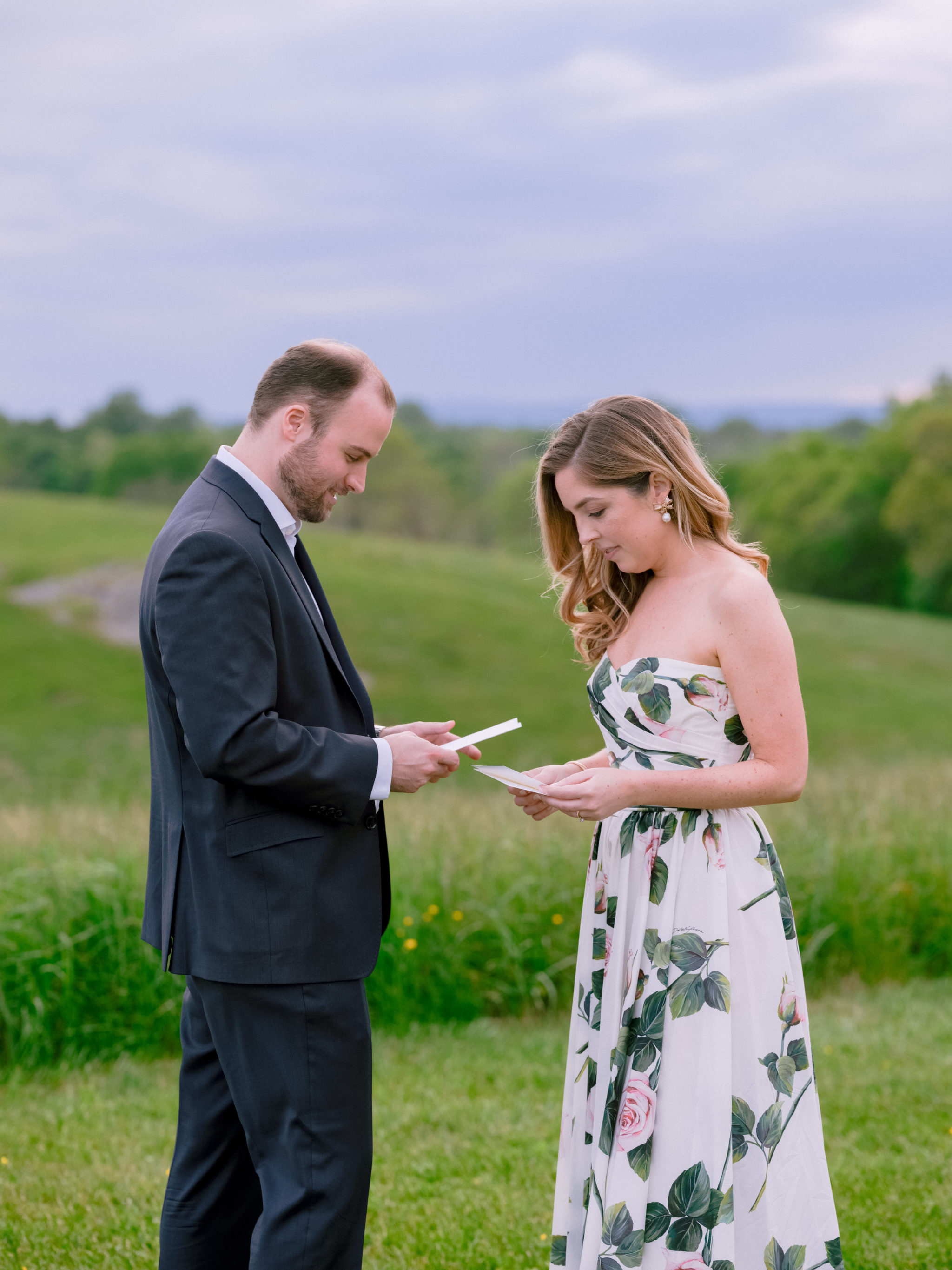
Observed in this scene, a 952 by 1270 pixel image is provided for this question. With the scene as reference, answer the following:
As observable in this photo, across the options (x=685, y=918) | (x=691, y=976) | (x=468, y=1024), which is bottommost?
(x=468, y=1024)

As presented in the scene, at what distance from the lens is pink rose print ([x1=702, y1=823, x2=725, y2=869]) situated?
304cm

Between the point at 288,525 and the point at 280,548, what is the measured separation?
0.33ft

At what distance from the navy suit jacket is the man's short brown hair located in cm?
22

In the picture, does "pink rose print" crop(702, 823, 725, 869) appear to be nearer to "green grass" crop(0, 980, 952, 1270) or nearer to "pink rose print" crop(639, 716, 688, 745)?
"pink rose print" crop(639, 716, 688, 745)

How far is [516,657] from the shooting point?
1210 inches

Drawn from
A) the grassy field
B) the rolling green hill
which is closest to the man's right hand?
the grassy field

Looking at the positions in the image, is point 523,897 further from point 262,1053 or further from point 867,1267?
point 262,1053

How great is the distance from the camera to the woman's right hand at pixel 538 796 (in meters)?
3.21

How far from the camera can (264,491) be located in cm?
294

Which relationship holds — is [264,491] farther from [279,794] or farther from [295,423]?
[279,794]

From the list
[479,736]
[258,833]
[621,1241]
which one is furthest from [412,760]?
[621,1241]

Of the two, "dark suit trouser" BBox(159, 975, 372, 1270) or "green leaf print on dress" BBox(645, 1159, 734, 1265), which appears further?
"green leaf print on dress" BBox(645, 1159, 734, 1265)

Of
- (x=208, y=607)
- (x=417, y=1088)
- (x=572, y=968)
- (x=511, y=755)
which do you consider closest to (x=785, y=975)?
(x=208, y=607)

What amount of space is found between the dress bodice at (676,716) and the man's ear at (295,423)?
39.3 inches
